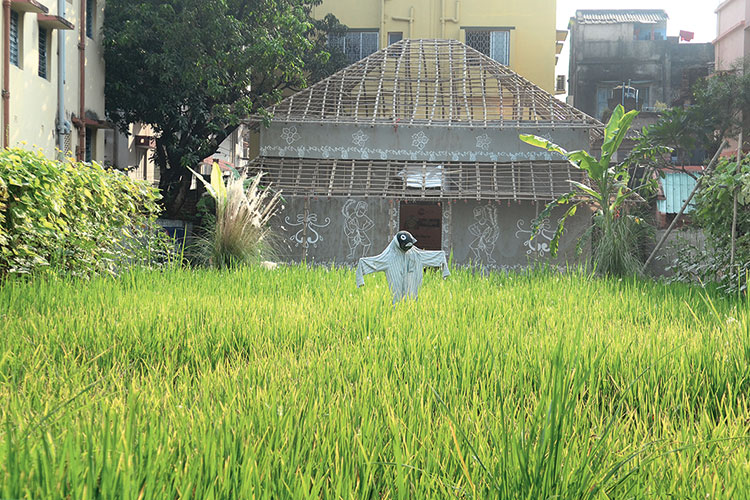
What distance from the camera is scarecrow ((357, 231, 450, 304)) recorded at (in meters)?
5.68

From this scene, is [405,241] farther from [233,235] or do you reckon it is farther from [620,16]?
[620,16]

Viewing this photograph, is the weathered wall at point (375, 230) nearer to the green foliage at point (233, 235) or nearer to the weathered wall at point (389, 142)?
the weathered wall at point (389, 142)

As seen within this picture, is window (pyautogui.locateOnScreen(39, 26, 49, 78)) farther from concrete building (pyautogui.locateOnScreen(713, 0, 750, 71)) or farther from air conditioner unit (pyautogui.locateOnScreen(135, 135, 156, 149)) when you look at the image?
concrete building (pyautogui.locateOnScreen(713, 0, 750, 71))

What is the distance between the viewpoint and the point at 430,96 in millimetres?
15945

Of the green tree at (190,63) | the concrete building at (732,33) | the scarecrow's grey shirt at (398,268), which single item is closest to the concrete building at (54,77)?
the green tree at (190,63)

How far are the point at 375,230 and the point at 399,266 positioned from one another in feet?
28.7

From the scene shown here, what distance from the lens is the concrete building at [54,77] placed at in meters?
10.4

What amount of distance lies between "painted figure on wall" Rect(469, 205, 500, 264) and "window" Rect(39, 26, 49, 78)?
796 centimetres

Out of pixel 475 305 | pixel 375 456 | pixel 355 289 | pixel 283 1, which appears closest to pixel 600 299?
pixel 475 305

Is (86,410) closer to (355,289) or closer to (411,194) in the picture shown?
(355,289)

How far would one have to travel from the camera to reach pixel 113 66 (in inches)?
557

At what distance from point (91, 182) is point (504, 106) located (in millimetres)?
10164

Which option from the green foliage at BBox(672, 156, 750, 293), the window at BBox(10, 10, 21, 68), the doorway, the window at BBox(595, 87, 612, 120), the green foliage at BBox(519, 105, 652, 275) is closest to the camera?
the green foliage at BBox(672, 156, 750, 293)

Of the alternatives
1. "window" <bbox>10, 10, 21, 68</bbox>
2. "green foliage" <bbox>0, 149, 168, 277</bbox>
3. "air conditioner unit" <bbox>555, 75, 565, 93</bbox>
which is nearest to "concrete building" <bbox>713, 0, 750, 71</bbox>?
"air conditioner unit" <bbox>555, 75, 565, 93</bbox>
